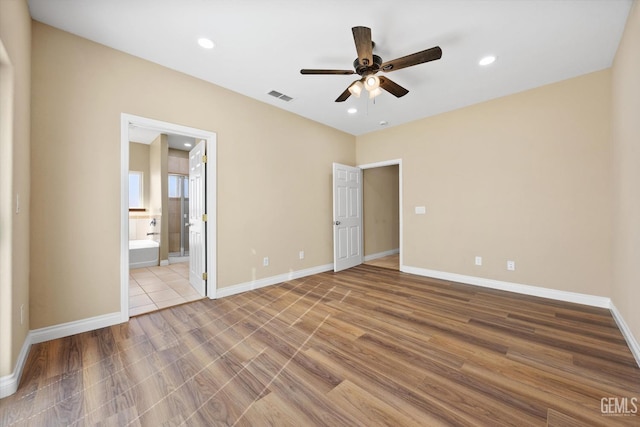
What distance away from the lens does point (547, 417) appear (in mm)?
1396

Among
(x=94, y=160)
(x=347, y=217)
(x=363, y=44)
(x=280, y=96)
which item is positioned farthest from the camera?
(x=347, y=217)

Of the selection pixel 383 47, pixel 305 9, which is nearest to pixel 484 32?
pixel 383 47

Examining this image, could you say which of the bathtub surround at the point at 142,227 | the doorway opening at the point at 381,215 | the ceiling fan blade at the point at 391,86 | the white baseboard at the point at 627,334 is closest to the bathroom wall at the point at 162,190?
the bathtub surround at the point at 142,227

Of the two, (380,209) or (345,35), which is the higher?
(345,35)

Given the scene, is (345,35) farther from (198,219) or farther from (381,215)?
(381,215)

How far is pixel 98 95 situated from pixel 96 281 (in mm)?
1835

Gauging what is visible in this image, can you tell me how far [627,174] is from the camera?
2.28 meters

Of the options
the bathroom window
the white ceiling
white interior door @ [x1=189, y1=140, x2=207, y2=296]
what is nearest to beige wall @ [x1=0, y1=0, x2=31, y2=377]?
the white ceiling

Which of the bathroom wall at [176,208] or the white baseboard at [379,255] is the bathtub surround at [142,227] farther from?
the white baseboard at [379,255]

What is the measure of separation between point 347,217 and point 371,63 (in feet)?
10.2

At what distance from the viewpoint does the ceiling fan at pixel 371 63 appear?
2076mm

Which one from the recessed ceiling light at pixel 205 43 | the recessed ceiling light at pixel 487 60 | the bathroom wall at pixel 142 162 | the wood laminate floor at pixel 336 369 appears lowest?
the wood laminate floor at pixel 336 369

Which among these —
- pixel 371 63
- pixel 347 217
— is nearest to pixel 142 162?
pixel 347 217

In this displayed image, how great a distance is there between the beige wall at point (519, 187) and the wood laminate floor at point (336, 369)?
0.76 metres
